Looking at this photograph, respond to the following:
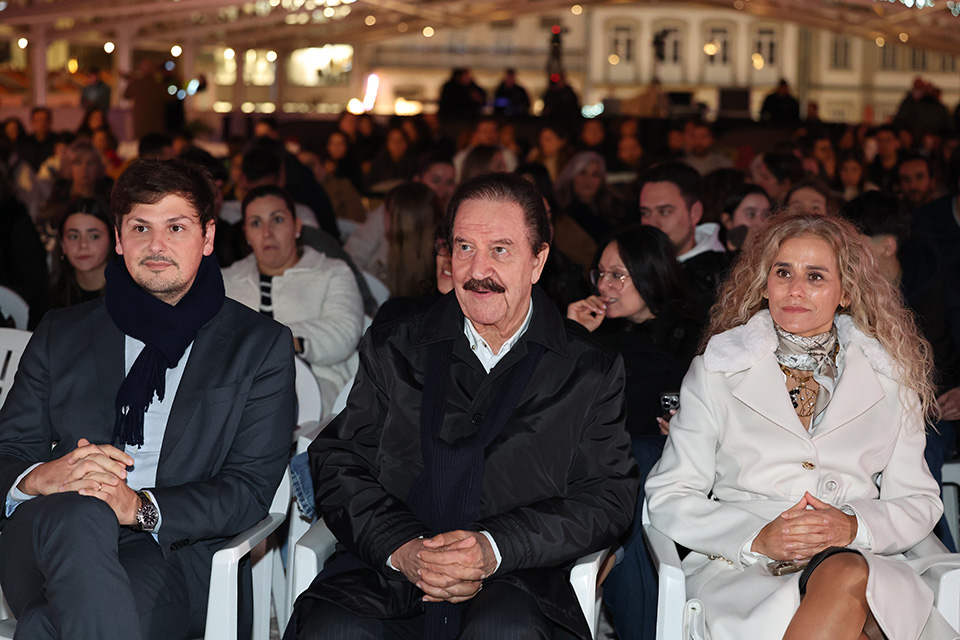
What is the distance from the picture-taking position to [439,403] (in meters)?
2.73

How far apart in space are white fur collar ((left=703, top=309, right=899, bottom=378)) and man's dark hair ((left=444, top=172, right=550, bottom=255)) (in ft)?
1.82

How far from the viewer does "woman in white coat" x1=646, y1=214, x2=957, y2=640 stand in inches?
104

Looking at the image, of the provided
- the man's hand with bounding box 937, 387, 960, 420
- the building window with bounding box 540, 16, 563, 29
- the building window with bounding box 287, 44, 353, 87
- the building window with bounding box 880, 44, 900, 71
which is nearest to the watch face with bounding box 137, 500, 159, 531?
the man's hand with bounding box 937, 387, 960, 420

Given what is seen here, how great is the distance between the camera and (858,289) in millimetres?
2951

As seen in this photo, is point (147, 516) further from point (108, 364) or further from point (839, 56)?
point (839, 56)

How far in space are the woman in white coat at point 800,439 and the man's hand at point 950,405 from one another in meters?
0.97

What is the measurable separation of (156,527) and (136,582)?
5.1 inches

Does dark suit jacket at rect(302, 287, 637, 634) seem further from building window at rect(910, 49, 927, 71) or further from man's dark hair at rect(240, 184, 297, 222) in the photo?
building window at rect(910, 49, 927, 71)

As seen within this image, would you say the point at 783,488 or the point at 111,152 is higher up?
the point at 111,152

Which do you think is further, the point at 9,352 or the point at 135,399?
the point at 9,352

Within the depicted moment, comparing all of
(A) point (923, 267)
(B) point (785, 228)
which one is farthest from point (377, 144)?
(B) point (785, 228)

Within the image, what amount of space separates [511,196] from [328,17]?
2418 centimetres

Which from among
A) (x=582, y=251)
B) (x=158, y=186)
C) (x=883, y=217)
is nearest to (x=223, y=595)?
(x=158, y=186)

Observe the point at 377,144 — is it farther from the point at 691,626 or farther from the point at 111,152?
the point at 691,626
